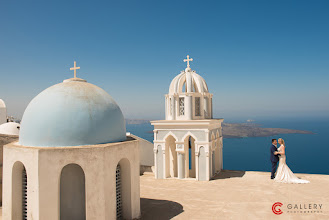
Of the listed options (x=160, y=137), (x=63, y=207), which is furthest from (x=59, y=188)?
(x=160, y=137)

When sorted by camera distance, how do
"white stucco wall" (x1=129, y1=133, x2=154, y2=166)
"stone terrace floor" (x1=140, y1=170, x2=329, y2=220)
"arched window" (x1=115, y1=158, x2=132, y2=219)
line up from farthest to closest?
"white stucco wall" (x1=129, y1=133, x2=154, y2=166), "stone terrace floor" (x1=140, y1=170, x2=329, y2=220), "arched window" (x1=115, y1=158, x2=132, y2=219)

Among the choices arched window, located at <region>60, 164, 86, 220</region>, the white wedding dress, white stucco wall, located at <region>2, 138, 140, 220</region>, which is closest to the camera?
white stucco wall, located at <region>2, 138, 140, 220</region>

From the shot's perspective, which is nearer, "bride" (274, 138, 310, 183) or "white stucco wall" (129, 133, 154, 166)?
"bride" (274, 138, 310, 183)

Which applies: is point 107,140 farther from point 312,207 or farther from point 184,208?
point 312,207

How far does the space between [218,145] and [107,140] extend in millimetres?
10657

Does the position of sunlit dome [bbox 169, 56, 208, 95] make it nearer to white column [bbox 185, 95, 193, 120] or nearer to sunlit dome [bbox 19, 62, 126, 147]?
white column [bbox 185, 95, 193, 120]

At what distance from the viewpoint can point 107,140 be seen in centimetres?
870

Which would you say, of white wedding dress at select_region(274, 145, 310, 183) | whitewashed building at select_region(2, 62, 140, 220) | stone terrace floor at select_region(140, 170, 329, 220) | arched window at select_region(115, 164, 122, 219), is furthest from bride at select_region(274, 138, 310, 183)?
whitewashed building at select_region(2, 62, 140, 220)

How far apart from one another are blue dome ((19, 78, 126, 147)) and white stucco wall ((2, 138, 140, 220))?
361 millimetres

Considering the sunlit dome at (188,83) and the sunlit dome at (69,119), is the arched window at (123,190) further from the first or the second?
the sunlit dome at (188,83)

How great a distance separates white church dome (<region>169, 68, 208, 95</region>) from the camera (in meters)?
16.5

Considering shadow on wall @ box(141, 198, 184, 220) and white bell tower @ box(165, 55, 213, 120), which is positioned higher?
white bell tower @ box(165, 55, 213, 120)

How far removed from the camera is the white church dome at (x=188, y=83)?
1652cm

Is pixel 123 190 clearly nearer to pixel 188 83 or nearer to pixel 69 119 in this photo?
pixel 69 119
